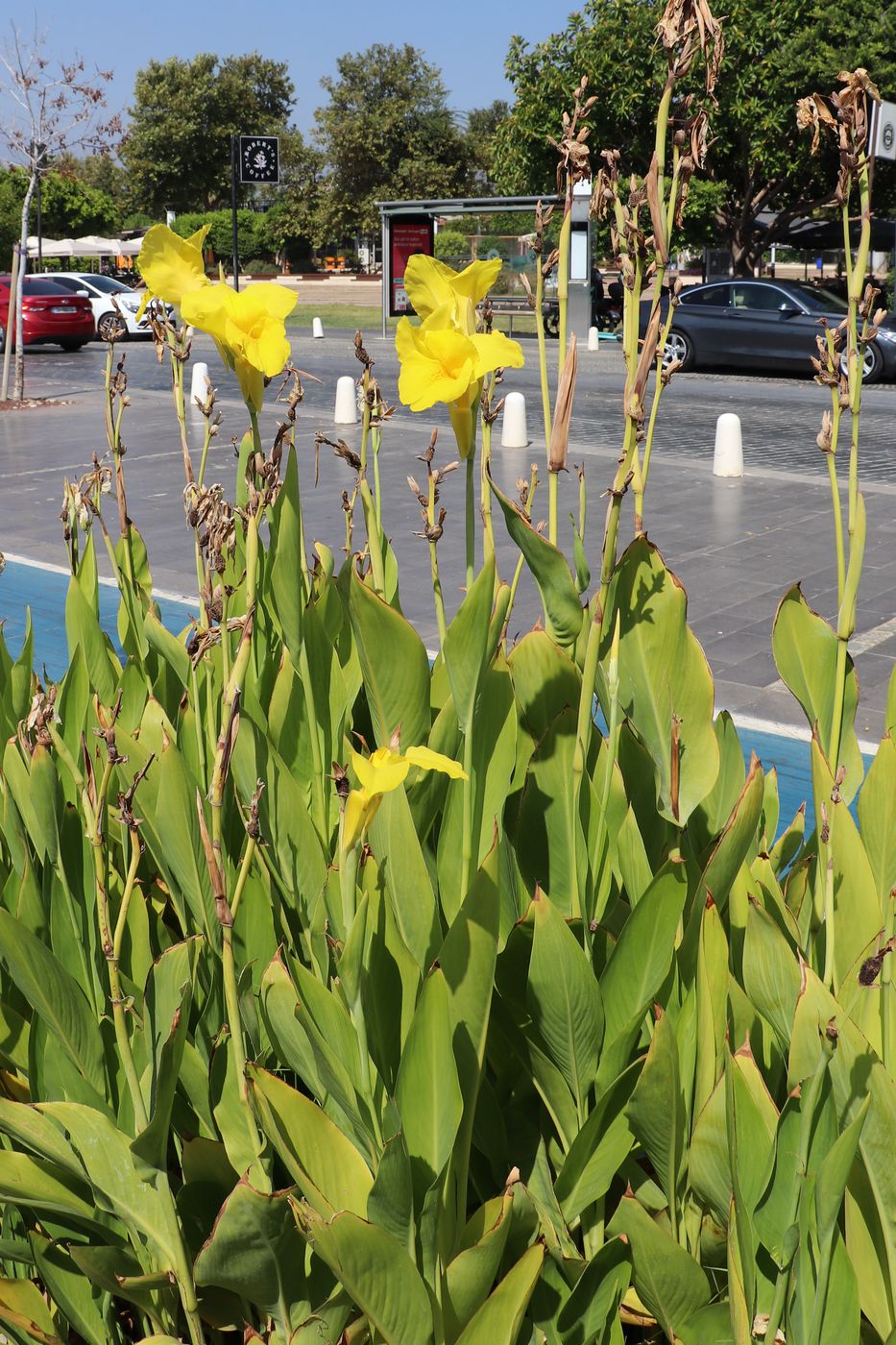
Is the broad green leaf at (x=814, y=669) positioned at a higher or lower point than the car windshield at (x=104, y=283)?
lower

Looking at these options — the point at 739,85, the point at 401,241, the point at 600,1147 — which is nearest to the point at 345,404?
the point at 600,1147

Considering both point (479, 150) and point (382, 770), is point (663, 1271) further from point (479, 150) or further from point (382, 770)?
point (479, 150)

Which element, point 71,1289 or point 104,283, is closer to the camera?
point 71,1289

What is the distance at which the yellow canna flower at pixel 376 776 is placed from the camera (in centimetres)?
115

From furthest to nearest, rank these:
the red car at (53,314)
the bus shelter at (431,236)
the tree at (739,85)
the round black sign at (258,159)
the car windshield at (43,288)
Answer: the tree at (739,85) < the round black sign at (258,159) < the car windshield at (43,288) < the bus shelter at (431,236) < the red car at (53,314)

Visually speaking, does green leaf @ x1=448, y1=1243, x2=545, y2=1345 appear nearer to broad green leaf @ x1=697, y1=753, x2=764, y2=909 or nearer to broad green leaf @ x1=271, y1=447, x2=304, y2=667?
broad green leaf @ x1=697, y1=753, x2=764, y2=909

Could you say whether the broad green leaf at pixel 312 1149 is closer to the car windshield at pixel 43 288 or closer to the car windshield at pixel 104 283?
the car windshield at pixel 43 288

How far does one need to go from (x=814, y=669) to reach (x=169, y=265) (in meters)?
0.94

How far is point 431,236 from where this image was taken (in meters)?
25.4

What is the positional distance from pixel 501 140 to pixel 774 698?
101 feet

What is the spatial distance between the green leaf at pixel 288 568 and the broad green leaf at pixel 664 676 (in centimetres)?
44

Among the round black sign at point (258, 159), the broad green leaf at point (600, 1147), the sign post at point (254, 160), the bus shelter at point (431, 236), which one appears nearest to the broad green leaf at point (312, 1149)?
the broad green leaf at point (600, 1147)

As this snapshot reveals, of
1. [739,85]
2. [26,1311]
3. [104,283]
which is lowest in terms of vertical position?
[26,1311]

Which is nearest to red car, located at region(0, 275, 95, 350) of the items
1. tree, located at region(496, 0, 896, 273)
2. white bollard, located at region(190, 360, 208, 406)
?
tree, located at region(496, 0, 896, 273)
